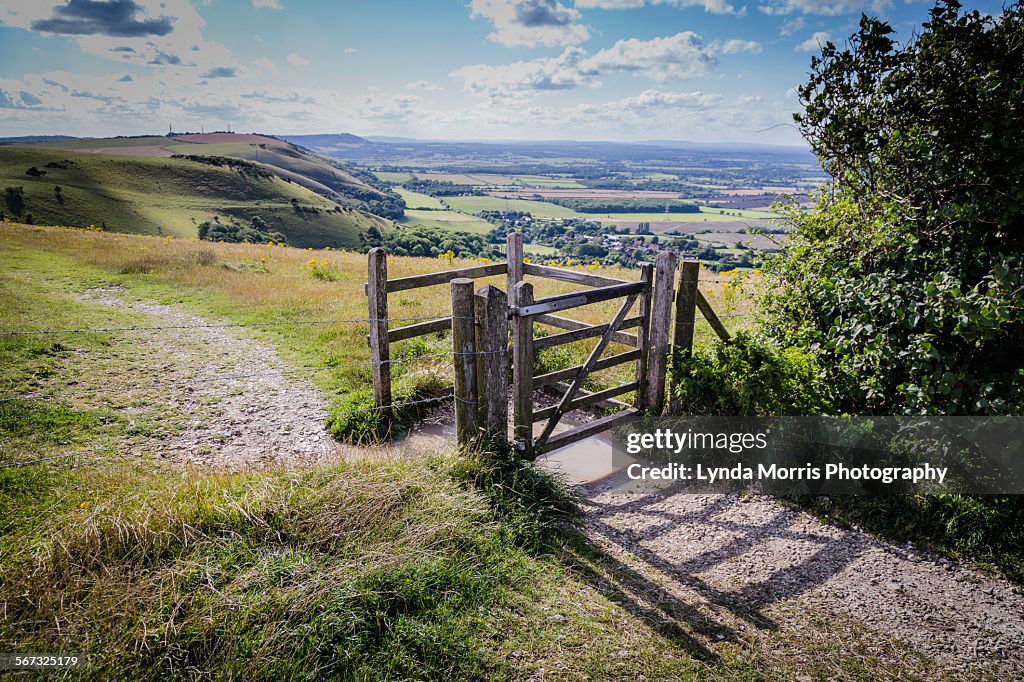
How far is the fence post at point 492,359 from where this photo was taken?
Answer: 5.94m

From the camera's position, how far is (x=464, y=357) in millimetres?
6016

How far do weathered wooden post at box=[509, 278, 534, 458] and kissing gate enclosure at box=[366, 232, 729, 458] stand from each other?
12 mm

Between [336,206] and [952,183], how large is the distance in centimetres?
11711

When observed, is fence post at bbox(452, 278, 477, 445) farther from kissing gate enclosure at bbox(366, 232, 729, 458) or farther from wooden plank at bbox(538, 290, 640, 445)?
wooden plank at bbox(538, 290, 640, 445)

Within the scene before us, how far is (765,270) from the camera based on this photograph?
857 cm

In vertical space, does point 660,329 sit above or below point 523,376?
above

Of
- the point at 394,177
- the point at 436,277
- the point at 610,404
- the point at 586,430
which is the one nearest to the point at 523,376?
the point at 586,430

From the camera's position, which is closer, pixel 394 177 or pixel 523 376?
pixel 523 376

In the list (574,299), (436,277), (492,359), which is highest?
(436,277)

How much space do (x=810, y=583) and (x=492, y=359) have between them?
3.54 meters

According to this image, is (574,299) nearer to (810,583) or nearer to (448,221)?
(810,583)

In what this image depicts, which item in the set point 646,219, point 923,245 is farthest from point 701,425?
point 646,219

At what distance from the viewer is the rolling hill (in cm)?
7612

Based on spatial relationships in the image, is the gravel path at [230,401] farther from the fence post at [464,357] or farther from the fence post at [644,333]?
the fence post at [644,333]
